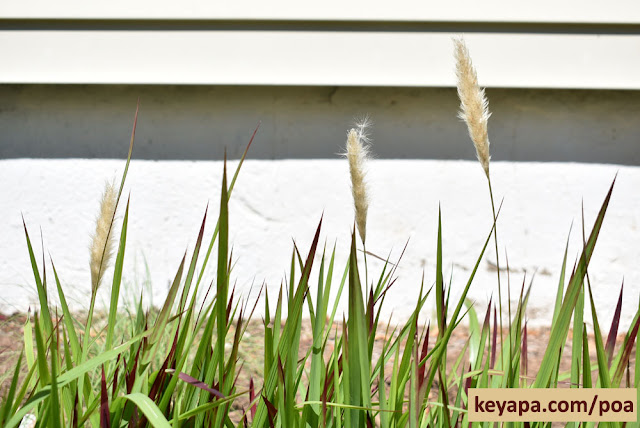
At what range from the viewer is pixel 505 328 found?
113 inches

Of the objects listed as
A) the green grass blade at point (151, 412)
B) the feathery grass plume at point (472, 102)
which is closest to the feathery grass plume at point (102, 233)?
the green grass blade at point (151, 412)

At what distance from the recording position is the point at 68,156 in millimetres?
2807

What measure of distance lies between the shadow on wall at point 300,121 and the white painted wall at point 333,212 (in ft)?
0.24

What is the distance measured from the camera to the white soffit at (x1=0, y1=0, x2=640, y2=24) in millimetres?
2637

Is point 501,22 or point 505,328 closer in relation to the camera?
point 501,22

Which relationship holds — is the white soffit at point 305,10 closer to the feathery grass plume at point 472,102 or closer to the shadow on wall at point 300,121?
the shadow on wall at point 300,121

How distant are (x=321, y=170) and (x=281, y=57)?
557 mm

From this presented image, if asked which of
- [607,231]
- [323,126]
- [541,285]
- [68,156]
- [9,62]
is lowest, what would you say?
[541,285]

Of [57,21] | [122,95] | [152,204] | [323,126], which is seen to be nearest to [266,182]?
[323,126]

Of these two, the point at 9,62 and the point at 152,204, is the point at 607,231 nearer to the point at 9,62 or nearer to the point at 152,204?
the point at 152,204

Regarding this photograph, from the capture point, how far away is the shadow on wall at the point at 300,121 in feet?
9.11

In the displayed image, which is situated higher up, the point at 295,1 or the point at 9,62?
the point at 295,1

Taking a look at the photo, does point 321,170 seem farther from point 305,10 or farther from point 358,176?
point 358,176

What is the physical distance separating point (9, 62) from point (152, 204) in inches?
36.0
